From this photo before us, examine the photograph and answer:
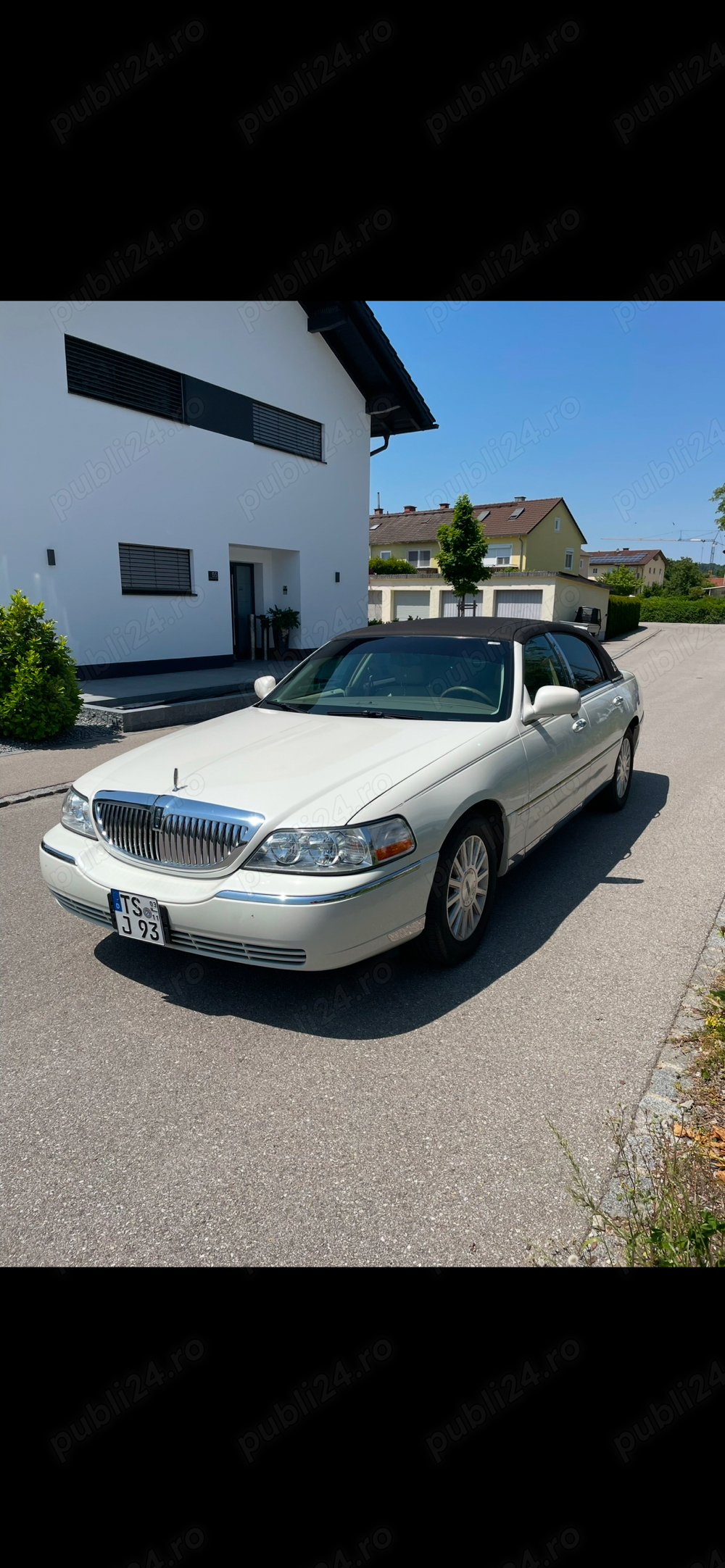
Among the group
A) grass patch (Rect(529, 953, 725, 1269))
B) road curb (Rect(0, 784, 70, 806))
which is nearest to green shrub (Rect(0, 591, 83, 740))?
road curb (Rect(0, 784, 70, 806))

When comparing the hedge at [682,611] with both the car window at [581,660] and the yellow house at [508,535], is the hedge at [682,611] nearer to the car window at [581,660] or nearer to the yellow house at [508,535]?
the yellow house at [508,535]

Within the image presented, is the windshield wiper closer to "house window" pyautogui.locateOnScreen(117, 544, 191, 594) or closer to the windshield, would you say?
the windshield

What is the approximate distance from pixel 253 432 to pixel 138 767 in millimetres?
14926

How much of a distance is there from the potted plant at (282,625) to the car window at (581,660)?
42.7 ft

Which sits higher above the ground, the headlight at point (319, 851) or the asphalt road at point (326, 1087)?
the headlight at point (319, 851)

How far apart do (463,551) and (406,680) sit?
31.1 m

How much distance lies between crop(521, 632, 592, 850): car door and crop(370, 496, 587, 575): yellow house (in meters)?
41.0

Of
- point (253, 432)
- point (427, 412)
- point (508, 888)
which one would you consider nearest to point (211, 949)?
point (508, 888)

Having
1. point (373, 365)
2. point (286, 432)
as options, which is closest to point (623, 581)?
point (373, 365)

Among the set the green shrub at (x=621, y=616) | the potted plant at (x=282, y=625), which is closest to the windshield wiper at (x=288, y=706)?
the potted plant at (x=282, y=625)

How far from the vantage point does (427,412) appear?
20094mm

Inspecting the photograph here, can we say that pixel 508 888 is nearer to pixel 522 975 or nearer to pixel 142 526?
pixel 522 975

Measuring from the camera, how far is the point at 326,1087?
9.54ft

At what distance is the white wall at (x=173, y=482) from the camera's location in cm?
1233
